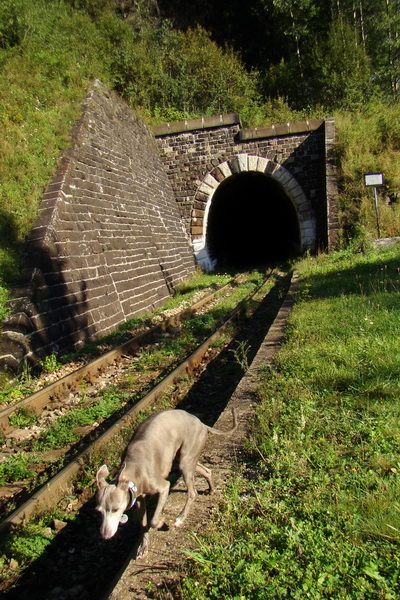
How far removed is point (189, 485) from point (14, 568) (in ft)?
4.32

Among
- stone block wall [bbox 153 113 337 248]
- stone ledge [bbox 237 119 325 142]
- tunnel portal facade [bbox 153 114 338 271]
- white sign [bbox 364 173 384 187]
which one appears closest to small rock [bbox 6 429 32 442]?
tunnel portal facade [bbox 153 114 338 271]

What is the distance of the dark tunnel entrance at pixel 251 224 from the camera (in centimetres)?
1997

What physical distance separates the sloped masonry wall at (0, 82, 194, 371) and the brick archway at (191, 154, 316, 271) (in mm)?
2433

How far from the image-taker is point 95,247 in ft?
30.5

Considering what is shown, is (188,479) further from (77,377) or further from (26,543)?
(77,377)

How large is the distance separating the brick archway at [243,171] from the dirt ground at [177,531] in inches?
577

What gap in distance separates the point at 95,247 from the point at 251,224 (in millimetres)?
20970

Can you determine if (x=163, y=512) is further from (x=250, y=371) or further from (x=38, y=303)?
(x=38, y=303)

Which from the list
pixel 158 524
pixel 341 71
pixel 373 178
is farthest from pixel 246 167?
pixel 158 524

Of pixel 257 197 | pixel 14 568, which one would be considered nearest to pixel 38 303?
pixel 14 568

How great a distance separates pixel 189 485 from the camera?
8.39 feet

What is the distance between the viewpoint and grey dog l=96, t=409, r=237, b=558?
203 centimetres

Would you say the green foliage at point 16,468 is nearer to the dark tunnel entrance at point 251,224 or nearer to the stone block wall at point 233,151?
the stone block wall at point 233,151

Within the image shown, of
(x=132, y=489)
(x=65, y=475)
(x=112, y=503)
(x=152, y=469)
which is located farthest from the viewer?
(x=65, y=475)
